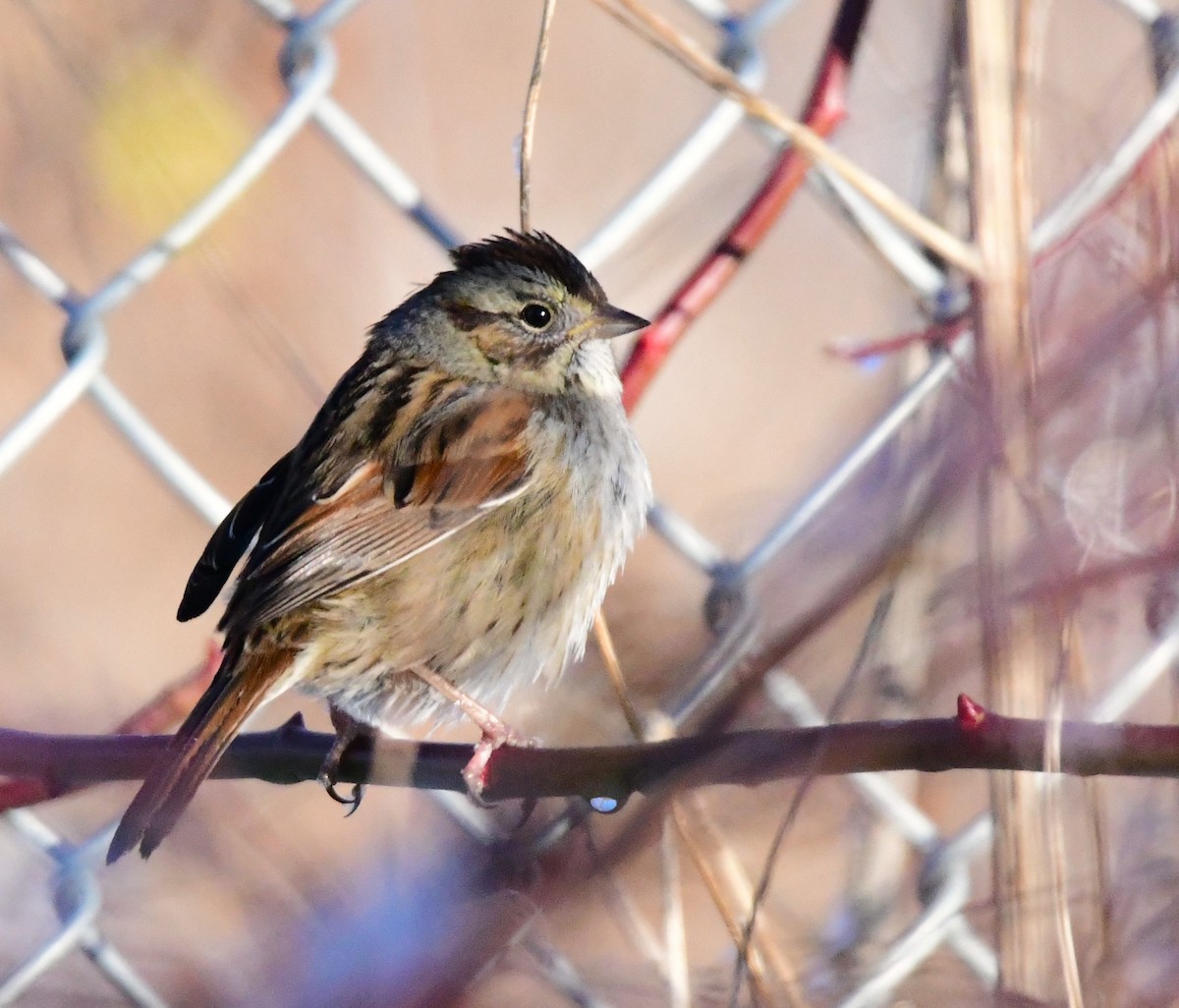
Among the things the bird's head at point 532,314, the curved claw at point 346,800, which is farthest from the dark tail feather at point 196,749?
the bird's head at point 532,314

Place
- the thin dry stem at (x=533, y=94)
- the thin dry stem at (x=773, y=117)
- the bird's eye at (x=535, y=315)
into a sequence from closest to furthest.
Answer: the thin dry stem at (x=533, y=94)
the thin dry stem at (x=773, y=117)
the bird's eye at (x=535, y=315)

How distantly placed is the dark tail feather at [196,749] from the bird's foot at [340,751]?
108 millimetres

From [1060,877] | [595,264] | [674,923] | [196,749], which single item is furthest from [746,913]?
[595,264]

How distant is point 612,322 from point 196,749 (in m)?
0.97

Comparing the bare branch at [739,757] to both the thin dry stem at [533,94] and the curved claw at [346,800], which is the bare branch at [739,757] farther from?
the thin dry stem at [533,94]

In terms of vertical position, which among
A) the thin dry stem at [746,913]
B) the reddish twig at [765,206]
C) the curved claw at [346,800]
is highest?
the reddish twig at [765,206]

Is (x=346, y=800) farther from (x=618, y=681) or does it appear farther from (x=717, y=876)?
(x=618, y=681)

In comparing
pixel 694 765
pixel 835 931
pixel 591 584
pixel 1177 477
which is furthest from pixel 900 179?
pixel 694 765

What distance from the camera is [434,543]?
7.23ft

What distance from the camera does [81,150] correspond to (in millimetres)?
3328

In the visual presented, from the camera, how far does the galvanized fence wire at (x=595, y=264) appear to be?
1810mm

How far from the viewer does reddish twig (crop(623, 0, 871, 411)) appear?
2.19 m

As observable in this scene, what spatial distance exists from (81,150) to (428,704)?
5.41 feet

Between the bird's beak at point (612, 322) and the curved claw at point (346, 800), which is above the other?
the bird's beak at point (612, 322)
